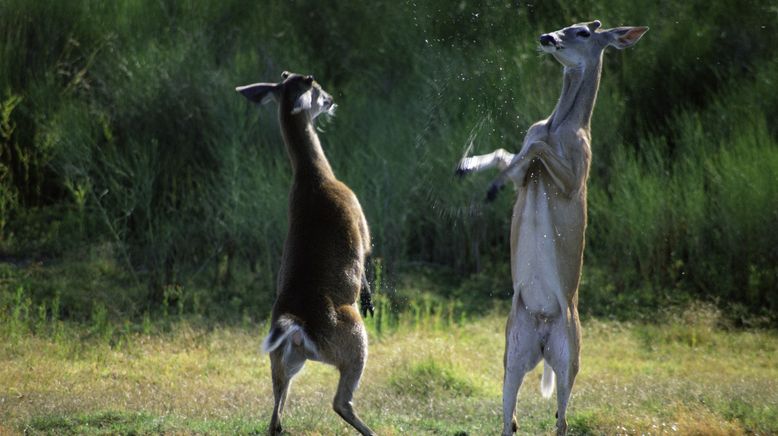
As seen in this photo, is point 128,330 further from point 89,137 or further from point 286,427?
point 286,427

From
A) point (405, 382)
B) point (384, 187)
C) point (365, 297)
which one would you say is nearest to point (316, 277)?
point (365, 297)

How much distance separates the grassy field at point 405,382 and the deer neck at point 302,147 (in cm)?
Result: 174

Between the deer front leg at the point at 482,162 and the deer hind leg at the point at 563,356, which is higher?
the deer front leg at the point at 482,162

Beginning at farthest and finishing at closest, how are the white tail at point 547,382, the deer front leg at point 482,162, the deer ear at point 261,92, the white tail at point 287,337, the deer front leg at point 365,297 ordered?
1. the deer ear at point 261,92
2. the deer front leg at point 365,297
3. the white tail at point 547,382
4. the deer front leg at point 482,162
5. the white tail at point 287,337

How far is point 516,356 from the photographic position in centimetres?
666

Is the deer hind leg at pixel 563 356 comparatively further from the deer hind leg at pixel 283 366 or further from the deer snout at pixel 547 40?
the deer snout at pixel 547 40

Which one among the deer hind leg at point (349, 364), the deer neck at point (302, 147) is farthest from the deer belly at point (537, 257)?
the deer neck at point (302, 147)

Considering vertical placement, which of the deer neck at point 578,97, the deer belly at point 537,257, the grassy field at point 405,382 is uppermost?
the deer neck at point 578,97

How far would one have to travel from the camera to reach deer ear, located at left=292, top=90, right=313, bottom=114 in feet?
24.8

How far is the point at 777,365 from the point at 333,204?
534cm

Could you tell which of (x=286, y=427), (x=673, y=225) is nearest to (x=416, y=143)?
(x=673, y=225)

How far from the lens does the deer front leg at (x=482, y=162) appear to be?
6.91 metres

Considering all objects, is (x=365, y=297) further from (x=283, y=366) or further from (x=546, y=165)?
(x=546, y=165)

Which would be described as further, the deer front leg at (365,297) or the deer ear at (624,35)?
the deer front leg at (365,297)
